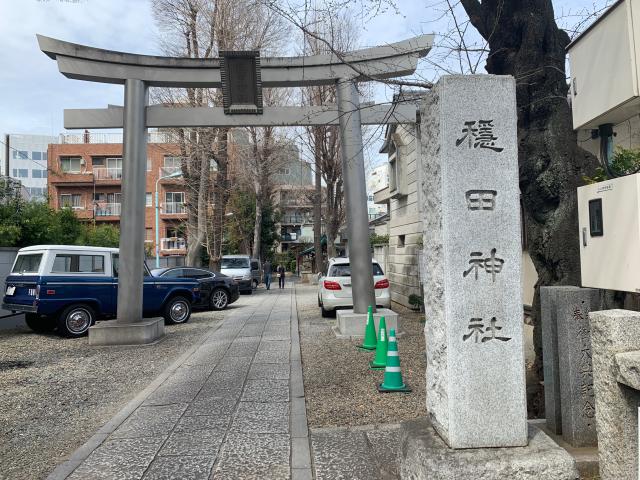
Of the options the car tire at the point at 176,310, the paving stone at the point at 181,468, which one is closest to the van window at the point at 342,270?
the car tire at the point at 176,310

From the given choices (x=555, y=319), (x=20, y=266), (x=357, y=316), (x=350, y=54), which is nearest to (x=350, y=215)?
(x=357, y=316)

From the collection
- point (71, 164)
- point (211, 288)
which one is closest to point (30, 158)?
point (71, 164)

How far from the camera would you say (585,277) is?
151 inches

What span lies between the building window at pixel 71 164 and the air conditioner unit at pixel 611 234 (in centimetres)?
4248

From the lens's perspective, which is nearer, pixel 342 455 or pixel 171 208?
pixel 342 455

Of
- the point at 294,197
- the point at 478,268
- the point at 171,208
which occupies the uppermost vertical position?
the point at 294,197

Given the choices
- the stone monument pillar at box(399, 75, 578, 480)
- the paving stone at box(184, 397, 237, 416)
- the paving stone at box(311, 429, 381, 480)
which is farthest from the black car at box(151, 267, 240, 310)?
the stone monument pillar at box(399, 75, 578, 480)

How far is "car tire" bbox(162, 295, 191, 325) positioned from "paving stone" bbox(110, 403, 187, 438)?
26.8ft

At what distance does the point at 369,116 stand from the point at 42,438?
28.1ft

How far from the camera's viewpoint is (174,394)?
6320 mm

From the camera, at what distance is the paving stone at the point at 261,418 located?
492 centimetres

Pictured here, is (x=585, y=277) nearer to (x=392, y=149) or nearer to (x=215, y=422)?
(x=215, y=422)

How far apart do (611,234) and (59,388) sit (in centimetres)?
696

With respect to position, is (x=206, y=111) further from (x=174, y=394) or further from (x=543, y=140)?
(x=543, y=140)
